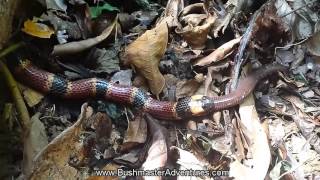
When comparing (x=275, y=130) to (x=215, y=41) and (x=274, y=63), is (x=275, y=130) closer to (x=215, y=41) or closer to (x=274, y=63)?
(x=274, y=63)

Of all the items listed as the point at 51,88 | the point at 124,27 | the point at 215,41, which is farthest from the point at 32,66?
the point at 215,41

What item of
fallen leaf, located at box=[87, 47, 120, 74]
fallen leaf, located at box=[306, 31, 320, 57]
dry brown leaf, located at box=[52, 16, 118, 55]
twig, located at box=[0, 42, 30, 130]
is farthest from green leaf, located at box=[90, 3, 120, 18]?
fallen leaf, located at box=[306, 31, 320, 57]

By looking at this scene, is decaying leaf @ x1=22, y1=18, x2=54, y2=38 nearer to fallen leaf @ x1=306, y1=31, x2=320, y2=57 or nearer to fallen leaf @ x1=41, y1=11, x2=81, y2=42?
fallen leaf @ x1=41, y1=11, x2=81, y2=42

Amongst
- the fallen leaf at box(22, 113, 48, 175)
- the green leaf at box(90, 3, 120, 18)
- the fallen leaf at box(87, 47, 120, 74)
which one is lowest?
the fallen leaf at box(22, 113, 48, 175)

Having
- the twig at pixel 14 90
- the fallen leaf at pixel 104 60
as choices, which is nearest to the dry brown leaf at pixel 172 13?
the fallen leaf at pixel 104 60

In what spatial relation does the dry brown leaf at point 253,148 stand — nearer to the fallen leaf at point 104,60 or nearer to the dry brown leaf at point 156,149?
the dry brown leaf at point 156,149

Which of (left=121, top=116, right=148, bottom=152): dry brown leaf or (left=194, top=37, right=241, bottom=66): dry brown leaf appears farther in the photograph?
(left=194, top=37, right=241, bottom=66): dry brown leaf

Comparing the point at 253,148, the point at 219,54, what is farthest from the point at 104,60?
the point at 253,148
